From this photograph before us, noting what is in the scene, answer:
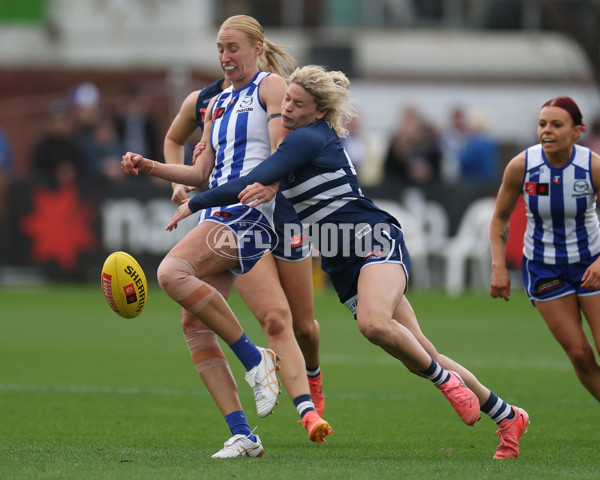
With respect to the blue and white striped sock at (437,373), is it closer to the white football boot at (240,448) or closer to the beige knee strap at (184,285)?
the white football boot at (240,448)

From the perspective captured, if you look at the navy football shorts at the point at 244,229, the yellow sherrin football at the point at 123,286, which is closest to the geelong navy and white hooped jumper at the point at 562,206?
the navy football shorts at the point at 244,229

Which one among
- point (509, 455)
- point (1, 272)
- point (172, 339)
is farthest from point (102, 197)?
point (509, 455)

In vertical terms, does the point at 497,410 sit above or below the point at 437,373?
below

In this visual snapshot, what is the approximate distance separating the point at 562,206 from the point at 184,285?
2.29m

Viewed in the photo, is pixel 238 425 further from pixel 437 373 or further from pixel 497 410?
pixel 497 410

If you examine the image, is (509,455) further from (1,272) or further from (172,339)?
(1,272)

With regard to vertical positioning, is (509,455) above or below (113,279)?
below

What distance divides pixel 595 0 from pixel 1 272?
12.4 metres

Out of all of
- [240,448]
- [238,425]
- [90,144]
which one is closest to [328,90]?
[238,425]

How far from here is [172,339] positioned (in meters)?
12.2

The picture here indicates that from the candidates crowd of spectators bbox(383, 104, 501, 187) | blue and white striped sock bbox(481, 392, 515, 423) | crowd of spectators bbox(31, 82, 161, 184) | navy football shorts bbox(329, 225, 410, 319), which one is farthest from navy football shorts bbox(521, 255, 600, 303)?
crowd of spectators bbox(31, 82, 161, 184)

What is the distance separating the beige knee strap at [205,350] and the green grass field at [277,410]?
477 mm

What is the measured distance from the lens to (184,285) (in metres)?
6.02

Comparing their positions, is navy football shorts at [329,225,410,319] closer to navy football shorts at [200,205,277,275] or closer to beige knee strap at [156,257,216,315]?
navy football shorts at [200,205,277,275]
